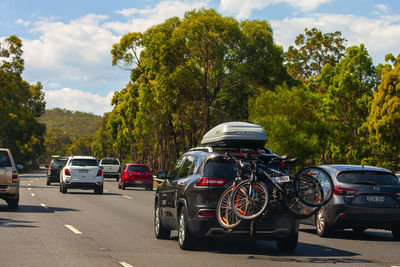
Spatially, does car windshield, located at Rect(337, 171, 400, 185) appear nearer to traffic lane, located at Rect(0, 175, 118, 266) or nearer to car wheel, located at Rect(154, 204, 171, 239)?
car wheel, located at Rect(154, 204, 171, 239)

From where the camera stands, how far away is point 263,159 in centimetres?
1091

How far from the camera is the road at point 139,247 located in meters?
9.80

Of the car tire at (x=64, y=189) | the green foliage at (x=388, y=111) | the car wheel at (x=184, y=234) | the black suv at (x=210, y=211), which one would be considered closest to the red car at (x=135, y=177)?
the car tire at (x=64, y=189)

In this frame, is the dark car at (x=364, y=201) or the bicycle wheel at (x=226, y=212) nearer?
the bicycle wheel at (x=226, y=212)

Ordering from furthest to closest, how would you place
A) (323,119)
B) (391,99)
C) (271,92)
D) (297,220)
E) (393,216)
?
(323,119)
(271,92)
(391,99)
(393,216)
(297,220)

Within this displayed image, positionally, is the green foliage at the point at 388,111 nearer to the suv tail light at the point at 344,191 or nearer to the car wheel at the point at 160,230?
the suv tail light at the point at 344,191

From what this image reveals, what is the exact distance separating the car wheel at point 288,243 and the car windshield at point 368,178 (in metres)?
3.32

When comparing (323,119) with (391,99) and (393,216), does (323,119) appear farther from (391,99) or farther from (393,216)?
(393,216)

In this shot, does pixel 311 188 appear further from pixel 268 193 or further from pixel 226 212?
pixel 226 212

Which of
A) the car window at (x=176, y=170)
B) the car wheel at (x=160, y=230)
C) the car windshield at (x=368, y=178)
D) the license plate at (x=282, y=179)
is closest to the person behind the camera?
the license plate at (x=282, y=179)

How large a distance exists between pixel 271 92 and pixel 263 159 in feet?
118

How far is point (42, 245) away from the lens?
11430 mm

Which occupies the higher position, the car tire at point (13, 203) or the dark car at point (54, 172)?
the dark car at point (54, 172)

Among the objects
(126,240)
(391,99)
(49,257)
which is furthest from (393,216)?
(391,99)
